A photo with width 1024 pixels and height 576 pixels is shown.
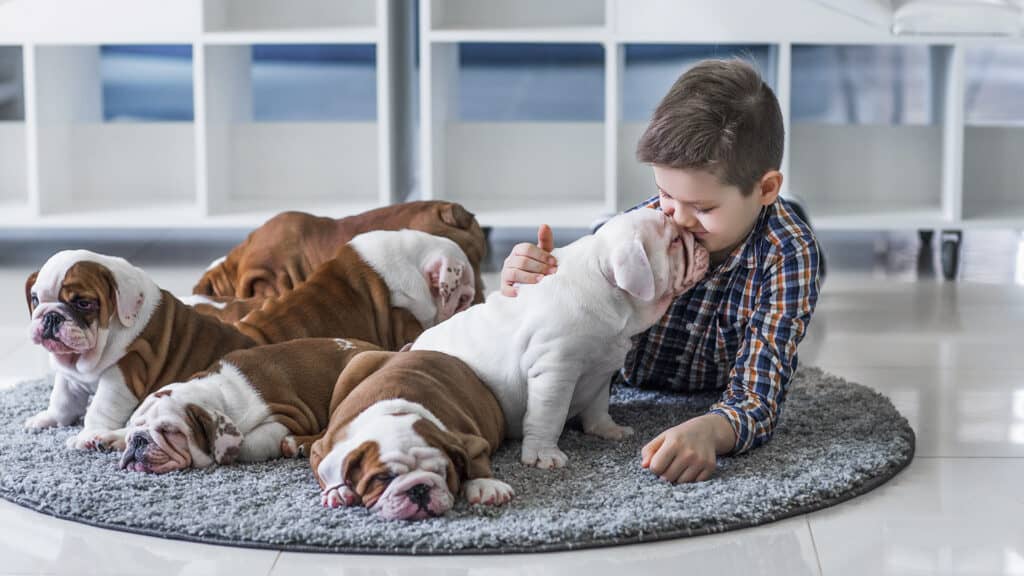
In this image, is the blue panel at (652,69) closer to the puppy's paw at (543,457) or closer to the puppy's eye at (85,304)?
the puppy's paw at (543,457)

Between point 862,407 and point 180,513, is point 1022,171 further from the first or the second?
point 180,513

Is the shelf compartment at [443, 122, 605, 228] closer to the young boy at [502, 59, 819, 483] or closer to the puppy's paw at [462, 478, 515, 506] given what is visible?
the young boy at [502, 59, 819, 483]

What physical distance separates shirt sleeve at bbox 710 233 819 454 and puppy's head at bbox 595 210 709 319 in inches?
5.4

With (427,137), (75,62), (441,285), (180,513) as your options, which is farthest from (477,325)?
(75,62)

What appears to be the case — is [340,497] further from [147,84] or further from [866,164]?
[147,84]

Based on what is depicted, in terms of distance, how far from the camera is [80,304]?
1.87 m

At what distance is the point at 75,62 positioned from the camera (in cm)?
358

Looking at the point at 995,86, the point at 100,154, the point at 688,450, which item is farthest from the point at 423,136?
the point at 995,86

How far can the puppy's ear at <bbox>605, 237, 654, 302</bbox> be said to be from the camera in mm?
1793

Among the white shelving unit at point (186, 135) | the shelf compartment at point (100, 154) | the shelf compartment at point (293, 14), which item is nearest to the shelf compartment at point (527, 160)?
the white shelving unit at point (186, 135)

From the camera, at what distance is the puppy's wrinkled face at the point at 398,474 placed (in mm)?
1582

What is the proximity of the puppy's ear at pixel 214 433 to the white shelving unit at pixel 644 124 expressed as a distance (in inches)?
62.7

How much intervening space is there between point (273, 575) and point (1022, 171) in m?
2.65

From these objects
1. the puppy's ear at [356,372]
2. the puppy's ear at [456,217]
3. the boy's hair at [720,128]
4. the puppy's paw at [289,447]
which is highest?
the boy's hair at [720,128]
